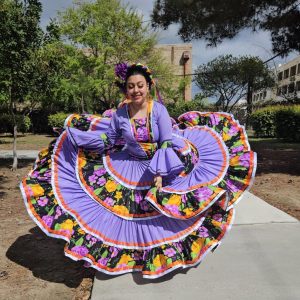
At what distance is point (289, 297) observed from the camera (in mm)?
3018

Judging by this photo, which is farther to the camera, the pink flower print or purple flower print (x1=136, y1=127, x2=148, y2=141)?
purple flower print (x1=136, y1=127, x2=148, y2=141)

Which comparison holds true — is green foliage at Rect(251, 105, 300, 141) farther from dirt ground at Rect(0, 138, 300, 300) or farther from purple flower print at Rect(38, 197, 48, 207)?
purple flower print at Rect(38, 197, 48, 207)

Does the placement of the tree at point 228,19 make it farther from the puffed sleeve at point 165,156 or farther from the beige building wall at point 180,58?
the beige building wall at point 180,58

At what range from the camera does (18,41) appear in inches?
303

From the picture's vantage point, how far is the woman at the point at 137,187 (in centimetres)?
323

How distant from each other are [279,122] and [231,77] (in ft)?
30.6

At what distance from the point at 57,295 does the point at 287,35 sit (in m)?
9.17

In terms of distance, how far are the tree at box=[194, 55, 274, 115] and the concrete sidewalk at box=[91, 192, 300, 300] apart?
22808mm

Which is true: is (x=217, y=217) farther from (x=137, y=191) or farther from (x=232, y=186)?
(x=137, y=191)

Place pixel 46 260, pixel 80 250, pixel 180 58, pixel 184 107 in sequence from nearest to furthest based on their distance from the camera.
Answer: pixel 80 250
pixel 46 260
pixel 184 107
pixel 180 58

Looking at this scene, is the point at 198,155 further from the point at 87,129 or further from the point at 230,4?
the point at 230,4

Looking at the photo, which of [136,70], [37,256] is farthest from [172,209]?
[37,256]

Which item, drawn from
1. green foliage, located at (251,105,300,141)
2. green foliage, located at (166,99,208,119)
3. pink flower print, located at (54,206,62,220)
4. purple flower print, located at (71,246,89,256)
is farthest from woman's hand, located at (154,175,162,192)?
green foliage, located at (166,99,208,119)

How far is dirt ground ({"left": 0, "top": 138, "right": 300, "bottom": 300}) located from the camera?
3.44 meters
